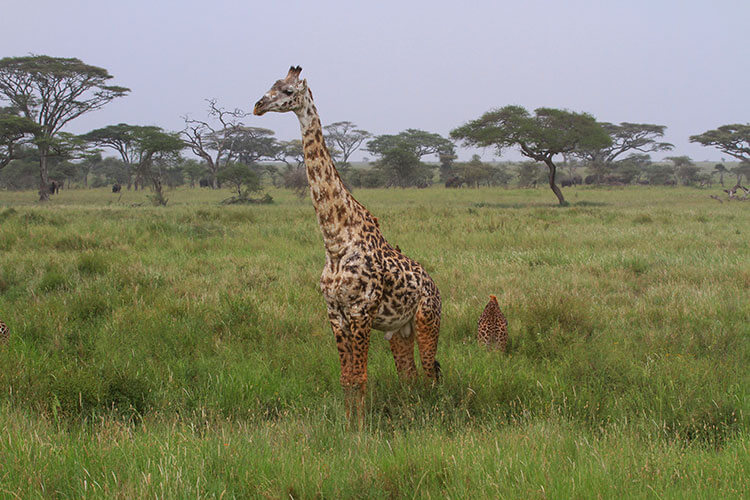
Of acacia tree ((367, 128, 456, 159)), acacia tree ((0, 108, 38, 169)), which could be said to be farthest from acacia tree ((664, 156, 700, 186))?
acacia tree ((0, 108, 38, 169))

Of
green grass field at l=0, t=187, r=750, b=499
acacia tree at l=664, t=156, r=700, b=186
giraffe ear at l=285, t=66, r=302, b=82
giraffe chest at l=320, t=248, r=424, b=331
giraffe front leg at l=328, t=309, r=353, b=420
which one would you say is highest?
acacia tree at l=664, t=156, r=700, b=186

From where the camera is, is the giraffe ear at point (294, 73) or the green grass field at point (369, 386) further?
the giraffe ear at point (294, 73)

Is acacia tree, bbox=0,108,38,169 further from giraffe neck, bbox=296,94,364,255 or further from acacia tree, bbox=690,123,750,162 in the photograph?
acacia tree, bbox=690,123,750,162

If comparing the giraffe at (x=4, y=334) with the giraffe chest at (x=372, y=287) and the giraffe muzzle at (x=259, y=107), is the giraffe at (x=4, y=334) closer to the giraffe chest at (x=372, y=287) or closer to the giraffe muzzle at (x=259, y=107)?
the giraffe chest at (x=372, y=287)

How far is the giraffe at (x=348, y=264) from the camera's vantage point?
3.12 metres

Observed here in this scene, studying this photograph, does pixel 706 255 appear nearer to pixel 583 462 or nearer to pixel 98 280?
pixel 583 462

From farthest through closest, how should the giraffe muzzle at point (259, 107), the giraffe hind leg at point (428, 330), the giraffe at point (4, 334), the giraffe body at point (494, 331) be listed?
the giraffe body at point (494, 331)
the giraffe at point (4, 334)
the giraffe hind leg at point (428, 330)
the giraffe muzzle at point (259, 107)

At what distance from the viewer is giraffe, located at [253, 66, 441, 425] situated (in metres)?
3.12

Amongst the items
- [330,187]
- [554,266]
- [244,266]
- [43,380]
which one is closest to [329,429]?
[330,187]

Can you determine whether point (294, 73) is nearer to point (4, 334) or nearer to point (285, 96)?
point (285, 96)

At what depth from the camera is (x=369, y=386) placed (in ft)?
12.3

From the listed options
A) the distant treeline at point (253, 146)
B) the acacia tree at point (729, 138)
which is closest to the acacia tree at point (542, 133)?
the distant treeline at point (253, 146)

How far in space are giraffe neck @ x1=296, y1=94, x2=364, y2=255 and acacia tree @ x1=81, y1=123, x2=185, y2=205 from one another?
81.0 ft

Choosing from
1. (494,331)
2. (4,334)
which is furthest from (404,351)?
(4,334)
